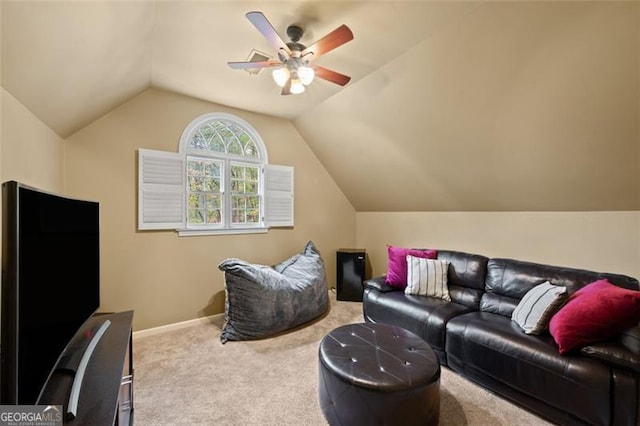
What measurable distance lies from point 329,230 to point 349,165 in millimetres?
1147

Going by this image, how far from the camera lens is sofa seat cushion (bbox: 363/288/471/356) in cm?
246

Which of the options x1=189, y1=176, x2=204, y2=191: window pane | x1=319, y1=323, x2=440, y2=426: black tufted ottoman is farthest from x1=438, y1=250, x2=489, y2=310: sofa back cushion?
x1=189, y1=176, x2=204, y2=191: window pane

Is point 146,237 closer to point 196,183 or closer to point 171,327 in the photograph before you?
point 196,183

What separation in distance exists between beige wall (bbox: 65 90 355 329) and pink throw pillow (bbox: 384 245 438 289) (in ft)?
5.33

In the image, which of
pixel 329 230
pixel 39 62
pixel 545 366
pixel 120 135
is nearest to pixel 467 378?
pixel 545 366

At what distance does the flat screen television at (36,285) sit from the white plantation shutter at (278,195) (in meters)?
2.50

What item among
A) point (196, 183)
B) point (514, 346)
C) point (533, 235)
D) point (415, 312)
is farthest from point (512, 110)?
point (196, 183)

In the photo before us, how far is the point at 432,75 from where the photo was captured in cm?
243

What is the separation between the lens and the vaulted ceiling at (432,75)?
1636mm

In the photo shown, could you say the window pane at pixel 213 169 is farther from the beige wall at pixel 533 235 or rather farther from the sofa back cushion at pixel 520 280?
the sofa back cushion at pixel 520 280

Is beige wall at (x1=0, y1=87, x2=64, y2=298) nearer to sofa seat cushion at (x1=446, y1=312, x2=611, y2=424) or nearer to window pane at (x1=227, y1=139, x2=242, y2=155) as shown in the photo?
window pane at (x1=227, y1=139, x2=242, y2=155)

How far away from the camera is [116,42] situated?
188 cm

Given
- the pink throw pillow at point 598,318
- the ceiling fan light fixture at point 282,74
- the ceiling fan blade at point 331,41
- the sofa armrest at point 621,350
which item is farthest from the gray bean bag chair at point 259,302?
the sofa armrest at point 621,350

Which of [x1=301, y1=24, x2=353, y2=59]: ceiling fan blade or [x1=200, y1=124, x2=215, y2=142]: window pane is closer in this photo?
[x1=301, y1=24, x2=353, y2=59]: ceiling fan blade
